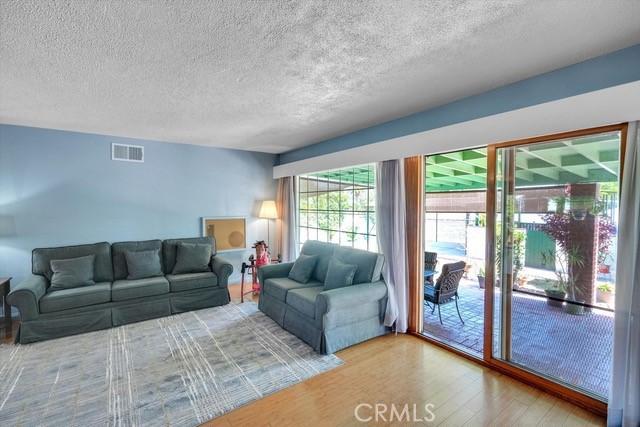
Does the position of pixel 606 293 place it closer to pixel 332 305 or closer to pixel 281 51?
pixel 332 305

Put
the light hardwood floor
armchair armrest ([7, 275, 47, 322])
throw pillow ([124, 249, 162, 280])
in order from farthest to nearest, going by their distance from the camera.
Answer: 1. throw pillow ([124, 249, 162, 280])
2. armchair armrest ([7, 275, 47, 322])
3. the light hardwood floor

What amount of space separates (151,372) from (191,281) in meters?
1.52

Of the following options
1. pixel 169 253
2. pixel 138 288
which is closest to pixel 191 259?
pixel 169 253

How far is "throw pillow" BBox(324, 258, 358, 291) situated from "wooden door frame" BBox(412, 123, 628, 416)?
695mm

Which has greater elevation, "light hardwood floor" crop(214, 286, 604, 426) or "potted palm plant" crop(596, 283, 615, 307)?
"potted palm plant" crop(596, 283, 615, 307)

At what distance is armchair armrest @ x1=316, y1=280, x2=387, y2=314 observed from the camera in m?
2.86

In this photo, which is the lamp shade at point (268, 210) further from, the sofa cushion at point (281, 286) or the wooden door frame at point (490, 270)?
the wooden door frame at point (490, 270)

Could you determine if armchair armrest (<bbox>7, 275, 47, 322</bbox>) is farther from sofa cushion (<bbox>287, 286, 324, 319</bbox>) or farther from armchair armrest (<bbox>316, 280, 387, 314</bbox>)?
armchair armrest (<bbox>316, 280, 387, 314</bbox>)

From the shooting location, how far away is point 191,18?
1522mm

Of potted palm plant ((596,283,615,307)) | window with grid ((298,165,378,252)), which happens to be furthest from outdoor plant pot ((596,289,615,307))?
window with grid ((298,165,378,252))

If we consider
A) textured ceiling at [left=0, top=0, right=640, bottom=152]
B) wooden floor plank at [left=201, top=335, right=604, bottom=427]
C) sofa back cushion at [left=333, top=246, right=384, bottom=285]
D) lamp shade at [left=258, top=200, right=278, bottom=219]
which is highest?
textured ceiling at [left=0, top=0, right=640, bottom=152]

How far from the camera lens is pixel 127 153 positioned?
4.26m

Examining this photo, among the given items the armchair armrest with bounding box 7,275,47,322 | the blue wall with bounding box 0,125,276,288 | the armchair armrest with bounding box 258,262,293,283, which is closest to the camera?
the armchair armrest with bounding box 7,275,47,322

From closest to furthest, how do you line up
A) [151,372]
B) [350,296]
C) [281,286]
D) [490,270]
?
[151,372] → [490,270] → [350,296] → [281,286]
